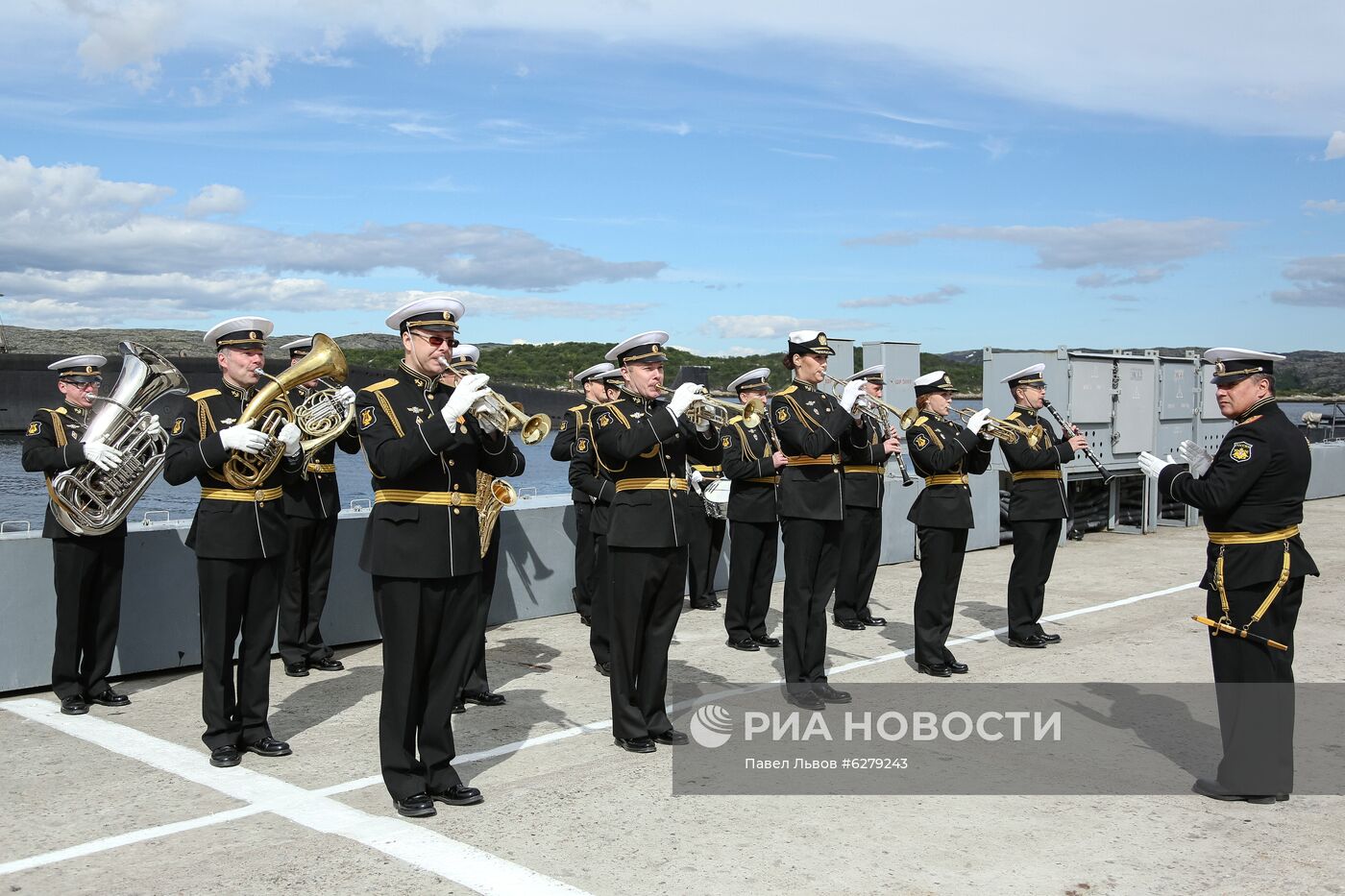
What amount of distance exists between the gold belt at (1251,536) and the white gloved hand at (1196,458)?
30cm

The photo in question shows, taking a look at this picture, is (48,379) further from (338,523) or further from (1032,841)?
(1032,841)

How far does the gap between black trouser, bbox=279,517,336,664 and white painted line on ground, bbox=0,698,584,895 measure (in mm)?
1428

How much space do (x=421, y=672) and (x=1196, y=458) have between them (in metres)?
3.72

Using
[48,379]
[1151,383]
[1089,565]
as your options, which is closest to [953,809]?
[1089,565]

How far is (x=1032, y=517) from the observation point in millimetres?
8992

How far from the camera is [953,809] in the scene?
5.11 metres

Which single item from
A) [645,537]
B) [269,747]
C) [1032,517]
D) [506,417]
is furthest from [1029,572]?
[269,747]

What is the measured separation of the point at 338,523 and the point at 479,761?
3352 mm

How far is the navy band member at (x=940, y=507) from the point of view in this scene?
7777mm

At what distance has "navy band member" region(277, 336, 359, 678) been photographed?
786 cm

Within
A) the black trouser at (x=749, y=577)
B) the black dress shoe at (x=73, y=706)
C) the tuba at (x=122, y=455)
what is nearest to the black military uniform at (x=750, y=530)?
the black trouser at (x=749, y=577)

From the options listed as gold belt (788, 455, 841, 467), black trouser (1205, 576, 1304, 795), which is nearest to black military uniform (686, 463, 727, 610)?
gold belt (788, 455, 841, 467)

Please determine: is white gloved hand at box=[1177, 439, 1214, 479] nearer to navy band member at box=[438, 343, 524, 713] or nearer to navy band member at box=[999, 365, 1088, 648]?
navy band member at box=[999, 365, 1088, 648]

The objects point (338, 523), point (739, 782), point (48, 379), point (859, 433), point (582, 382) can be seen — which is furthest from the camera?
point (48, 379)
